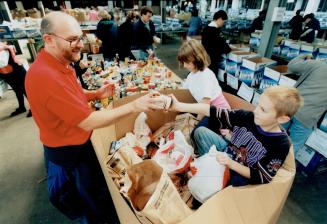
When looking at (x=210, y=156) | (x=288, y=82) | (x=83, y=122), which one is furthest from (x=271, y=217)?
(x=288, y=82)

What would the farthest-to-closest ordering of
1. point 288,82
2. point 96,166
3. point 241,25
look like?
point 241,25
point 288,82
point 96,166

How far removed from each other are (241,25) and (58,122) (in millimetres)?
9197

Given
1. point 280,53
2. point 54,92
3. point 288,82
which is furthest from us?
point 280,53

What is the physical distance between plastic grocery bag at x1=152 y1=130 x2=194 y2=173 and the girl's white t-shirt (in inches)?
21.4

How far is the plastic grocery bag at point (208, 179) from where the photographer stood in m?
1.23

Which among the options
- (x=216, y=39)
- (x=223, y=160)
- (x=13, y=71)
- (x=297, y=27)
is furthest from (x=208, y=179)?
(x=297, y=27)

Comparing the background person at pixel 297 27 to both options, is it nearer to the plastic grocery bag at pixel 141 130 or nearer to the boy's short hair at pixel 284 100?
the boy's short hair at pixel 284 100

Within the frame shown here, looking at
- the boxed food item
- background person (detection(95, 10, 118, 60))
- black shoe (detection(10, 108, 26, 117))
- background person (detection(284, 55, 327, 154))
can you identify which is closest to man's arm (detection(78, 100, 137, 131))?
background person (detection(284, 55, 327, 154))

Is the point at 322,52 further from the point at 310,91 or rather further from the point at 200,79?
the point at 200,79

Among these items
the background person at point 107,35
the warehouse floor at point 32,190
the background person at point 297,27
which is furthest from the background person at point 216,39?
the background person at point 297,27

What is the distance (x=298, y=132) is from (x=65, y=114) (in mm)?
2377

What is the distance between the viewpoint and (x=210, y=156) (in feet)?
4.30

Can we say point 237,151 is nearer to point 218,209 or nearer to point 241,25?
point 218,209

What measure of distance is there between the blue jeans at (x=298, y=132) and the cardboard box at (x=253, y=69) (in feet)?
2.72
